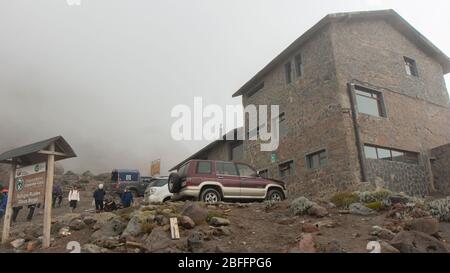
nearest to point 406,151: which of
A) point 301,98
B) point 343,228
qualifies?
point 301,98

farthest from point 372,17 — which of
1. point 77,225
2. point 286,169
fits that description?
point 77,225

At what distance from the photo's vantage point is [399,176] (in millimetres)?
16141

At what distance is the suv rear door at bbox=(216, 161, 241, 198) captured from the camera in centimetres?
1247

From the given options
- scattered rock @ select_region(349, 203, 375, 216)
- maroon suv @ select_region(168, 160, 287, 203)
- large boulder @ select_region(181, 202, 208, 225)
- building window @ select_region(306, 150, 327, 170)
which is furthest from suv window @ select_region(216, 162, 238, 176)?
building window @ select_region(306, 150, 327, 170)

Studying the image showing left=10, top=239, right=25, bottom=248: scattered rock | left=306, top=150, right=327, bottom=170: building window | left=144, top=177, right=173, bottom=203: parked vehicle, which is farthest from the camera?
left=306, top=150, right=327, bottom=170: building window

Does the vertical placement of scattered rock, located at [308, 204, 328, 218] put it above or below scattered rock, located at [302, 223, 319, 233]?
above

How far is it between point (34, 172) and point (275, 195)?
27.8ft

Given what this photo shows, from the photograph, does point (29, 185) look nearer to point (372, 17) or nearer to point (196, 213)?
point (196, 213)

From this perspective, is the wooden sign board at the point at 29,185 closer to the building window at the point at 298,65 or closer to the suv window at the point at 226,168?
the suv window at the point at 226,168

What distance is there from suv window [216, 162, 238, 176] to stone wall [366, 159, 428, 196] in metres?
6.25

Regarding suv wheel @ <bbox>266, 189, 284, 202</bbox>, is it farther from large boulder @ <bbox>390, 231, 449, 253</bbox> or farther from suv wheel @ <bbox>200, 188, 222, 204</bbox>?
large boulder @ <bbox>390, 231, 449, 253</bbox>

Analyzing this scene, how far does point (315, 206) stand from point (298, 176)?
320 inches

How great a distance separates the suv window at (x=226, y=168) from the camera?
12.7 metres
